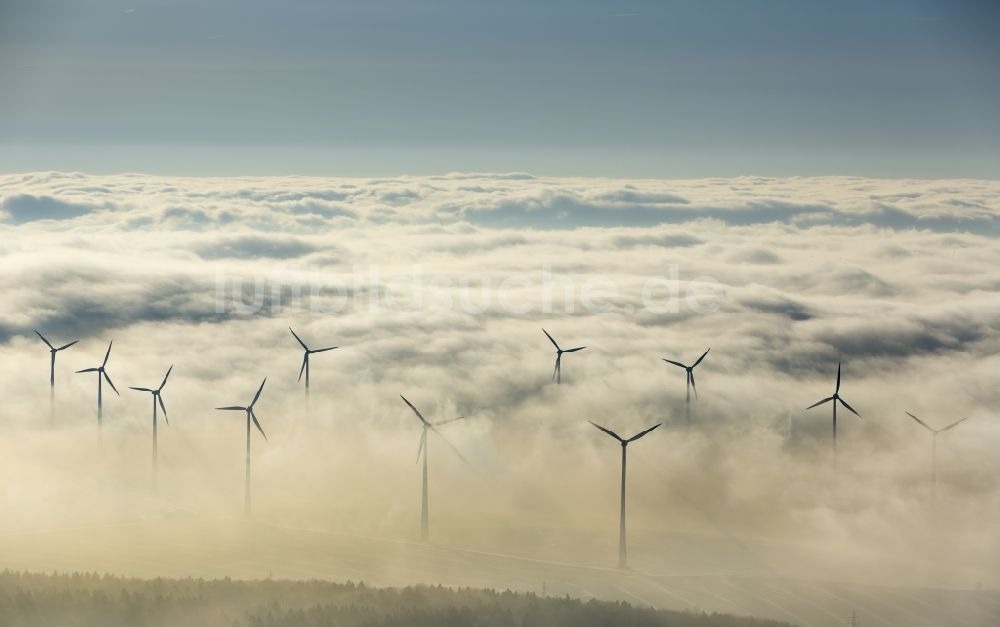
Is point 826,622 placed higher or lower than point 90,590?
lower

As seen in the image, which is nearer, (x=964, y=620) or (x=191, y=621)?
(x=191, y=621)

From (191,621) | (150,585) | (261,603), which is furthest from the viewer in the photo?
(150,585)

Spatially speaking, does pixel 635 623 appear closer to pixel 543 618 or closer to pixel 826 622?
pixel 543 618

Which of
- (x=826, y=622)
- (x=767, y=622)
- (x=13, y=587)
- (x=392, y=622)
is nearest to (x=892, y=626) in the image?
(x=826, y=622)

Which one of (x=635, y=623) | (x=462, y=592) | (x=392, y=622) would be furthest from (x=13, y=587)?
(x=635, y=623)

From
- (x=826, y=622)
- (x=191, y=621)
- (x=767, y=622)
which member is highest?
(x=191, y=621)

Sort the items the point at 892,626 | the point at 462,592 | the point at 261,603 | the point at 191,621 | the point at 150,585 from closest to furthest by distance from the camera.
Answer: the point at 191,621 → the point at 261,603 → the point at 150,585 → the point at 462,592 → the point at 892,626
